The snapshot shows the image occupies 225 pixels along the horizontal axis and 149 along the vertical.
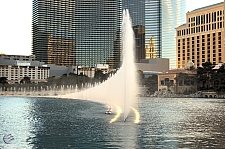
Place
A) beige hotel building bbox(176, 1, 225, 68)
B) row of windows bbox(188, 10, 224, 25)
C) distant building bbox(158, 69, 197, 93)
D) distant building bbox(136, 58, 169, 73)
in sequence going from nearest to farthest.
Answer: distant building bbox(158, 69, 197, 93), beige hotel building bbox(176, 1, 225, 68), row of windows bbox(188, 10, 224, 25), distant building bbox(136, 58, 169, 73)

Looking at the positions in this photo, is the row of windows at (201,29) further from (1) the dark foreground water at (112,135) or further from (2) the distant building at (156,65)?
(1) the dark foreground water at (112,135)

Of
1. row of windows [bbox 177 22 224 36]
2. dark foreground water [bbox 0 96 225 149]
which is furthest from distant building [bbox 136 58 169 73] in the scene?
dark foreground water [bbox 0 96 225 149]

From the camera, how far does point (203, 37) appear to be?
522 ft

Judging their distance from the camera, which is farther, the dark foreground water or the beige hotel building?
the beige hotel building

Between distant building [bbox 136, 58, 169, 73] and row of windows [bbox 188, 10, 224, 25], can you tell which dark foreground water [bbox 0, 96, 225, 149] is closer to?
row of windows [bbox 188, 10, 224, 25]

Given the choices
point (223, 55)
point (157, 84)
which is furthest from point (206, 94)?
point (223, 55)

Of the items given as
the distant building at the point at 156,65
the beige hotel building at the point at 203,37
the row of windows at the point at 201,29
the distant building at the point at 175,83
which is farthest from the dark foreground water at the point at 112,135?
the distant building at the point at 156,65

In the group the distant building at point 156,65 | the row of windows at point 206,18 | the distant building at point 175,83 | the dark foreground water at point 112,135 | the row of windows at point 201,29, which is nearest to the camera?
the dark foreground water at point 112,135

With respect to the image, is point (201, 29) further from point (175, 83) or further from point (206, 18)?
point (175, 83)

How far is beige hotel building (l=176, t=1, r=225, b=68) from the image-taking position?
496 feet

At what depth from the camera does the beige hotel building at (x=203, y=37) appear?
151125mm

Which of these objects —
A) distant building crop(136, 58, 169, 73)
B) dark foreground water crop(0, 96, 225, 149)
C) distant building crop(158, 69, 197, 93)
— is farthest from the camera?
distant building crop(136, 58, 169, 73)

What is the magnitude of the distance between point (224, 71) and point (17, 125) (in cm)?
7873

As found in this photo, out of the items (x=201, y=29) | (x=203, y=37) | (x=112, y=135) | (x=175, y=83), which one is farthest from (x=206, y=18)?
(x=112, y=135)
